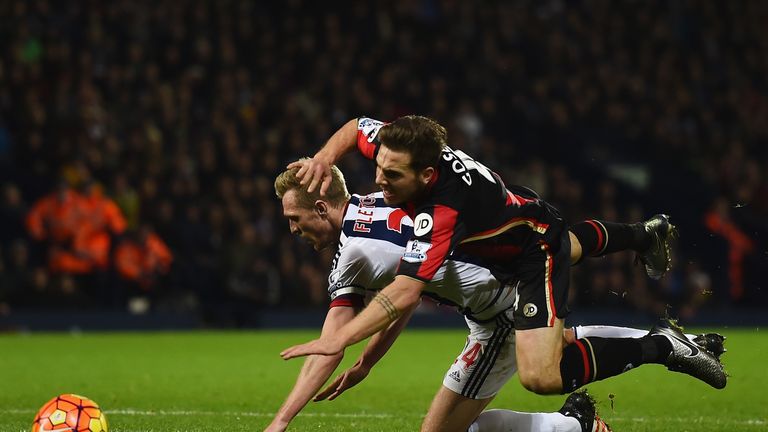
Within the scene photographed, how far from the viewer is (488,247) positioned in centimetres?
563

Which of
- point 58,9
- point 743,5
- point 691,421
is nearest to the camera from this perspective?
point 691,421

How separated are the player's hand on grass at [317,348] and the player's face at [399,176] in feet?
2.71

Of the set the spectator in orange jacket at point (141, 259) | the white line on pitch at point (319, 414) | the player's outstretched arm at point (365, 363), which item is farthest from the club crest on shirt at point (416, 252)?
the spectator in orange jacket at point (141, 259)

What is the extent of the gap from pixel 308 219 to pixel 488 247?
2.95 feet

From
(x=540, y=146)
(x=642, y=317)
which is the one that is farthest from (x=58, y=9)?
(x=642, y=317)

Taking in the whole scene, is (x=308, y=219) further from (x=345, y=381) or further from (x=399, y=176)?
(x=345, y=381)

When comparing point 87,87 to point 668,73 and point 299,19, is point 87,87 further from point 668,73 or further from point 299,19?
point 668,73

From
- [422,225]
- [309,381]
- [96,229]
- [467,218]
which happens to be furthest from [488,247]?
[96,229]

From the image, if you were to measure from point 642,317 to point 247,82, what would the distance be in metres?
6.75

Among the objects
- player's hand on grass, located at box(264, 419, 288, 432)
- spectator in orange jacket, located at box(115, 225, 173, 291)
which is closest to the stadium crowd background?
spectator in orange jacket, located at box(115, 225, 173, 291)

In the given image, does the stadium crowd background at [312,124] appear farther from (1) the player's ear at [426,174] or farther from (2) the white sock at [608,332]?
(1) the player's ear at [426,174]

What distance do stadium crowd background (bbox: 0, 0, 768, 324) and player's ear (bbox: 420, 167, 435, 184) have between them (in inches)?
332

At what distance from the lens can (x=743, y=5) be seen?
22.6 m

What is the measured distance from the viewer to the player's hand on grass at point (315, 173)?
5445 millimetres
